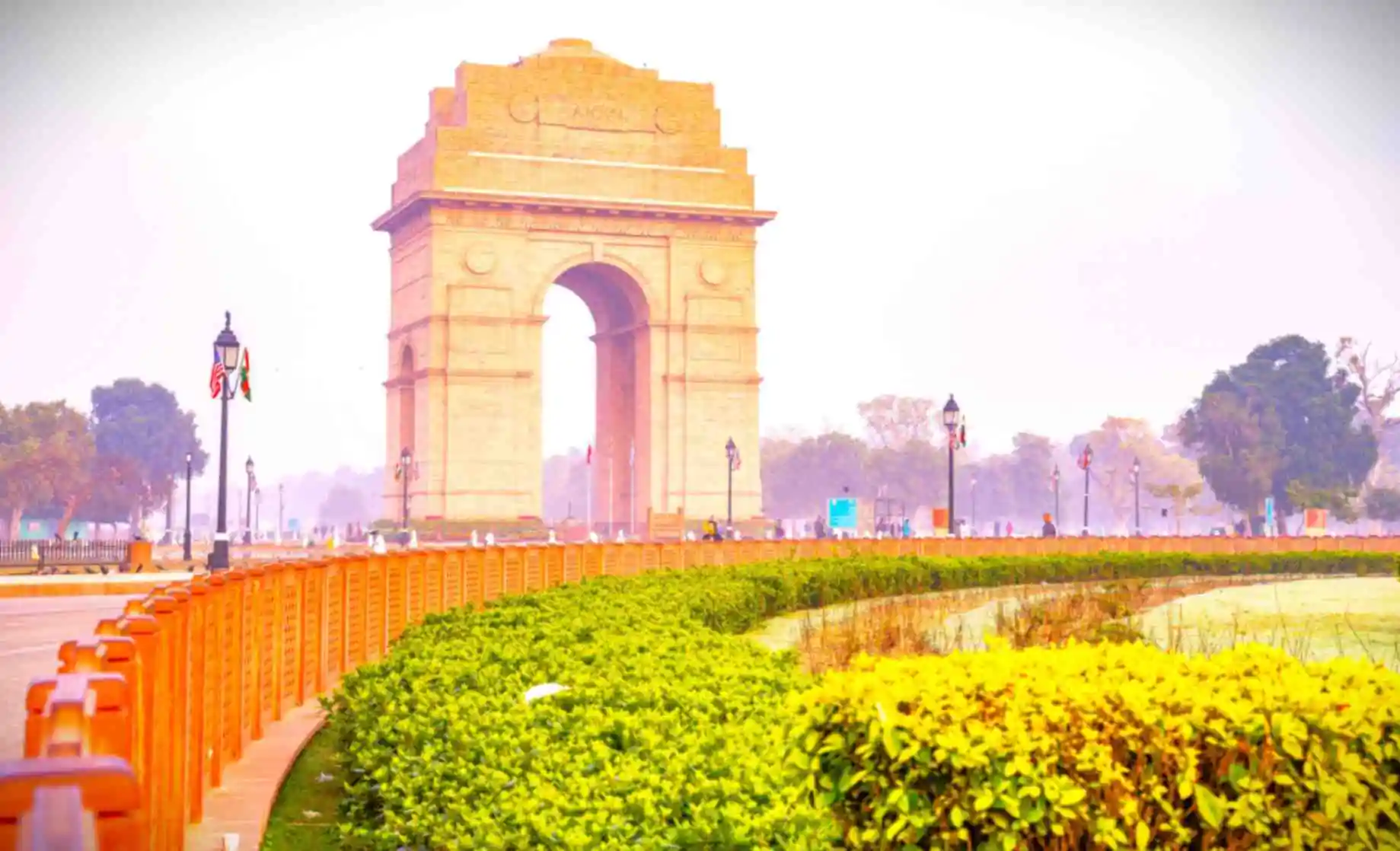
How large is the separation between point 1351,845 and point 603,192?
2262 inches

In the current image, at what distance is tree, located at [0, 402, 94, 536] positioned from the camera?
357ft

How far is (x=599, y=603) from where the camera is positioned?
49.1 ft

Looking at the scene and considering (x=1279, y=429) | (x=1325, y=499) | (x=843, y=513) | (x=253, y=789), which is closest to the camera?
(x=253, y=789)

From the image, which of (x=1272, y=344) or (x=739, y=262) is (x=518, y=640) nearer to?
(x=739, y=262)

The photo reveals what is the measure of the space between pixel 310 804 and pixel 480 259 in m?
52.0

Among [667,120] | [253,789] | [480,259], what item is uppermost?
[667,120]

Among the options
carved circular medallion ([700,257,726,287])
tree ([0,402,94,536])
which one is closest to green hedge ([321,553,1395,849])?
carved circular medallion ([700,257,726,287])

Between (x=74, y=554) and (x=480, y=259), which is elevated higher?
(x=480, y=259)

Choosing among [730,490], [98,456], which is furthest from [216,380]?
[98,456]

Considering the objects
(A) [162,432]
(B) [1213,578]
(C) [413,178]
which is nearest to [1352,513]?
(C) [413,178]

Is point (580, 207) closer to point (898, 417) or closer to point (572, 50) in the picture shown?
point (572, 50)

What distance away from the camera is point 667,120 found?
63375 mm

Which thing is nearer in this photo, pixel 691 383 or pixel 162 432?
pixel 691 383

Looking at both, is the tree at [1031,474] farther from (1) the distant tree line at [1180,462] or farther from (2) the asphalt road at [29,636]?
(2) the asphalt road at [29,636]
